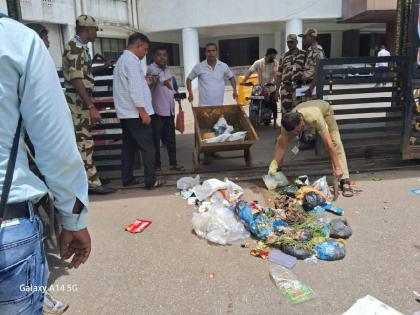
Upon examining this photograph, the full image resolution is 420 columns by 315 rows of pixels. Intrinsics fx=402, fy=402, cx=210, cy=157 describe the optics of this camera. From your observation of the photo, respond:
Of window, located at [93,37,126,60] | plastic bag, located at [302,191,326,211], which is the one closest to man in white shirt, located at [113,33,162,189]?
plastic bag, located at [302,191,326,211]

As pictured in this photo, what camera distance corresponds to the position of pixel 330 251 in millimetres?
3449

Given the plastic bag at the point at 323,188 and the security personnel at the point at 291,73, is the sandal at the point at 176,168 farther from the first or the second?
the security personnel at the point at 291,73

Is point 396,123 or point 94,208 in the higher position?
point 396,123

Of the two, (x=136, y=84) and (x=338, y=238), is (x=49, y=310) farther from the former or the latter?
(x=136, y=84)

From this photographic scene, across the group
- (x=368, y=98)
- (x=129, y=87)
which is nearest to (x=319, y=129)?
(x=368, y=98)

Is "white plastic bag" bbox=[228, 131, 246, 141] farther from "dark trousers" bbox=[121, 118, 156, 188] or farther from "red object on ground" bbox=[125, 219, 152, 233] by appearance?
"red object on ground" bbox=[125, 219, 152, 233]

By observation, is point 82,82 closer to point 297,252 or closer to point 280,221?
point 280,221

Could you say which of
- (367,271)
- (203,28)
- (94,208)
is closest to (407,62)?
(367,271)

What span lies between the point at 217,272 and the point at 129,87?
2614 mm

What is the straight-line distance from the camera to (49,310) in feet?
9.32

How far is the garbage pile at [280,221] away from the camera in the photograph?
357 centimetres

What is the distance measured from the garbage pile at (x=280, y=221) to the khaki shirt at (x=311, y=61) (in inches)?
110

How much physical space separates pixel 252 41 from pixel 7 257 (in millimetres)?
24950

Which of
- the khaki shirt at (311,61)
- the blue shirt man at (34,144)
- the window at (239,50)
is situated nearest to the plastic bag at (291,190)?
the khaki shirt at (311,61)
